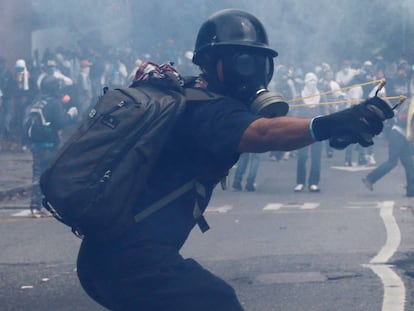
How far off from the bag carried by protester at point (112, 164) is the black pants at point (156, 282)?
106mm

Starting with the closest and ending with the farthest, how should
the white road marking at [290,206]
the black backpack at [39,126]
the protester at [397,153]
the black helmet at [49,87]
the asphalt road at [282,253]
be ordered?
the asphalt road at [282,253]
the black backpack at [39,126]
the black helmet at [49,87]
the white road marking at [290,206]
the protester at [397,153]

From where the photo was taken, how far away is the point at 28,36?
877 inches

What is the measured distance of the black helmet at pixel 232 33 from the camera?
365cm

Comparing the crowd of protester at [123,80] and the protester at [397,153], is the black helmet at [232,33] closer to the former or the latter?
the protester at [397,153]

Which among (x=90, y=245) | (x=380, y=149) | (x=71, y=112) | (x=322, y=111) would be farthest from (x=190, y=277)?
(x=380, y=149)

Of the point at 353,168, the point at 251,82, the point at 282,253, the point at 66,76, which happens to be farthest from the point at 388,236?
the point at 66,76

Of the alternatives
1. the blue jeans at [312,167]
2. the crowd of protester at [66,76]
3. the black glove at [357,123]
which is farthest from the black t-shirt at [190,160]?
the crowd of protester at [66,76]

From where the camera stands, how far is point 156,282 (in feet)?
11.1

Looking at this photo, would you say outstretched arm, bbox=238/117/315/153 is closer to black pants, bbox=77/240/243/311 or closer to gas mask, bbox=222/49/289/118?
gas mask, bbox=222/49/289/118

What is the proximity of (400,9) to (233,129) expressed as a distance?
15.1m

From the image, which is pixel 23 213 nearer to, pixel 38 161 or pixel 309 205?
pixel 38 161

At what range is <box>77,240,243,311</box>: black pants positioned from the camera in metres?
3.39

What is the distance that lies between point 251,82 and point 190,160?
1.24ft

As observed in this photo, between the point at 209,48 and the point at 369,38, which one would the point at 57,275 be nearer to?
the point at 209,48
